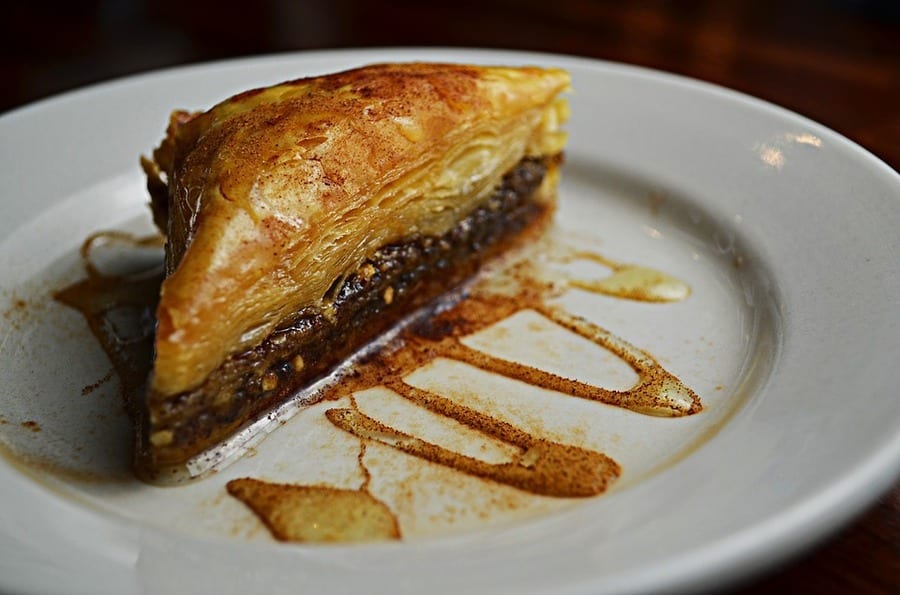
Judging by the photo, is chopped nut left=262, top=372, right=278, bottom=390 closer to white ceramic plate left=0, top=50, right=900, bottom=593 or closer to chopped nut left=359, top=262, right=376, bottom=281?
white ceramic plate left=0, top=50, right=900, bottom=593

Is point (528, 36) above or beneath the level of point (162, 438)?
above

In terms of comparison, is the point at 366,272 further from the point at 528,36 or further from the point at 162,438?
the point at 528,36

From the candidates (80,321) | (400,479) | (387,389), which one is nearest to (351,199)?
(387,389)

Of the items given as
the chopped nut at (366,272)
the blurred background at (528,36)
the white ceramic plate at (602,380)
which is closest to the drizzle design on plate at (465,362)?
the white ceramic plate at (602,380)

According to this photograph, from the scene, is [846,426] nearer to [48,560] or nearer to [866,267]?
[866,267]

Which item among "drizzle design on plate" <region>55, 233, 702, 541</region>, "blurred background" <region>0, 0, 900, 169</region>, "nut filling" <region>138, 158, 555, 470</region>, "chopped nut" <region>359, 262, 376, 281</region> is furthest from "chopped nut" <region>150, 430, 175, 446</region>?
"blurred background" <region>0, 0, 900, 169</region>

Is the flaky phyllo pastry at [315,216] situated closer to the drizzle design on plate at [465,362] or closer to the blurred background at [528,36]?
the drizzle design on plate at [465,362]

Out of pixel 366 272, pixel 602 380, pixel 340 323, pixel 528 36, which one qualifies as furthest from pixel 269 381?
pixel 528 36
